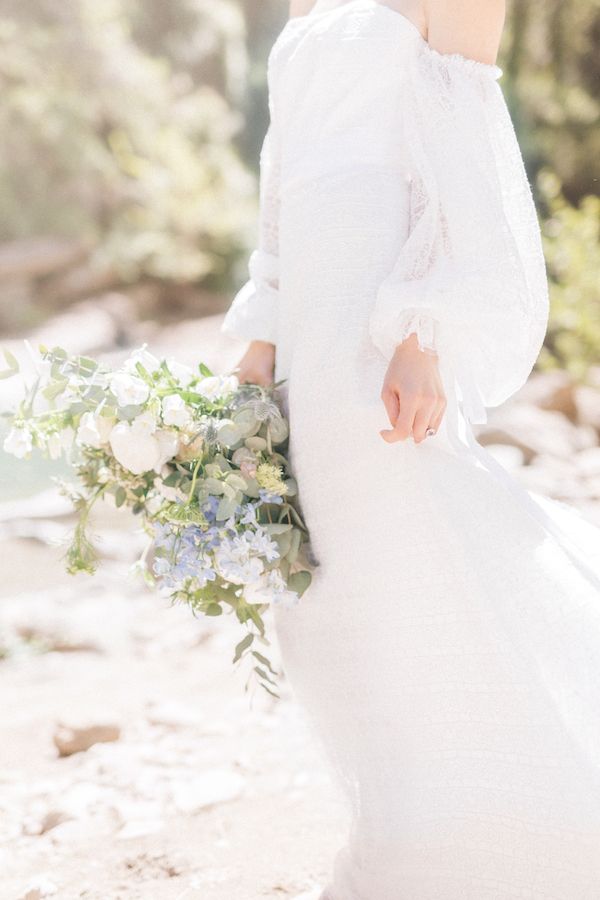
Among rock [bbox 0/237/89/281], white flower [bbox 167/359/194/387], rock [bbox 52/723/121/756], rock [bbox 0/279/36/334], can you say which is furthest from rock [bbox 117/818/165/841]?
rock [bbox 0/237/89/281]

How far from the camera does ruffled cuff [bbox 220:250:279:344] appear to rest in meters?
2.15

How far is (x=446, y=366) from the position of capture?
5.74 feet

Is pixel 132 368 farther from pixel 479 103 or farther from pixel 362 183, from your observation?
pixel 479 103

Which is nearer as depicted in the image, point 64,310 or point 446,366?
point 446,366

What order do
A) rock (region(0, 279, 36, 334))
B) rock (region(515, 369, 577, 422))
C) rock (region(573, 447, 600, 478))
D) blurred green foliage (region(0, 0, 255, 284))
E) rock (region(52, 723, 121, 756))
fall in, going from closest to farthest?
rock (region(52, 723, 121, 756)) → rock (region(573, 447, 600, 478)) → rock (region(515, 369, 577, 422)) → rock (region(0, 279, 36, 334)) → blurred green foliage (region(0, 0, 255, 284))

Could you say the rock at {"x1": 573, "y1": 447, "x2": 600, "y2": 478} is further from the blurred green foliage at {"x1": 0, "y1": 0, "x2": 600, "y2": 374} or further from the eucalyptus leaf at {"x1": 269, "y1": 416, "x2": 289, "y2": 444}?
the blurred green foliage at {"x1": 0, "y1": 0, "x2": 600, "y2": 374}

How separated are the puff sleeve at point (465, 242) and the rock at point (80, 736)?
6.17 feet

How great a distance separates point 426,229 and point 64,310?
12.7 meters

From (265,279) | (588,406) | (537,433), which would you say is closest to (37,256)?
(588,406)

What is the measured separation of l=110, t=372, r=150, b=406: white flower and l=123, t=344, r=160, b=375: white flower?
0.05 metres

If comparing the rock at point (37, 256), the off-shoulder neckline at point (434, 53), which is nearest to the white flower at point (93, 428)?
the off-shoulder neckline at point (434, 53)

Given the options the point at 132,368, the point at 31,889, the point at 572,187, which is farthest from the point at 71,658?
the point at 572,187

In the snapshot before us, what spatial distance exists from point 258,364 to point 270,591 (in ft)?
1.92

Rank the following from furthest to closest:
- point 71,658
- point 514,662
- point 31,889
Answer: point 71,658, point 31,889, point 514,662
